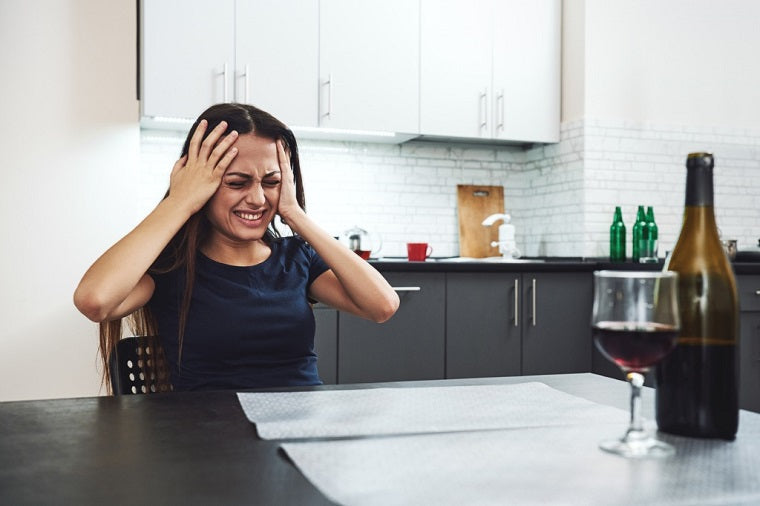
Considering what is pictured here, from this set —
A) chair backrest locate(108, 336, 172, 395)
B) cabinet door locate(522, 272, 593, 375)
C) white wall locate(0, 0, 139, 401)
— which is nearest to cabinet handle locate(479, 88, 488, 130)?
cabinet door locate(522, 272, 593, 375)

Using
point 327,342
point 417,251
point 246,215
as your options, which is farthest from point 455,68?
point 246,215

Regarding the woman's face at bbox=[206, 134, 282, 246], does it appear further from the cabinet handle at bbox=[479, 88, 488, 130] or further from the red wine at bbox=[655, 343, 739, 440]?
the cabinet handle at bbox=[479, 88, 488, 130]

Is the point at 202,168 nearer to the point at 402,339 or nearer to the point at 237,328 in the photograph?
the point at 237,328

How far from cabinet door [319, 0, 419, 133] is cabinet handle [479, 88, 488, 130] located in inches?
14.1

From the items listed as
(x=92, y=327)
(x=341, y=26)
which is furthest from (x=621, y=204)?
(x=92, y=327)

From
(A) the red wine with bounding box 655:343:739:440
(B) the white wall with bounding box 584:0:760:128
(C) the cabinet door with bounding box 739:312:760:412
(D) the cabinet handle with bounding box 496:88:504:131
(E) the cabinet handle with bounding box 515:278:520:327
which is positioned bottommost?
(C) the cabinet door with bounding box 739:312:760:412

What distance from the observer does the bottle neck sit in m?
0.87

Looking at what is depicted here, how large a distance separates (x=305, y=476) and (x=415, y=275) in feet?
8.91

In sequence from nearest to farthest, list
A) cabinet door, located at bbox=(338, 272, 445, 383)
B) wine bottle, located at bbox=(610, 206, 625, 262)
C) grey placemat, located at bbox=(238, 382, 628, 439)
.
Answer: grey placemat, located at bbox=(238, 382, 628, 439), cabinet door, located at bbox=(338, 272, 445, 383), wine bottle, located at bbox=(610, 206, 625, 262)

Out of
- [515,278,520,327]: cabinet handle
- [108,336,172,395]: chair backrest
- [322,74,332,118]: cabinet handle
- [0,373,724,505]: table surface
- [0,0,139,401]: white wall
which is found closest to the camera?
[0,373,724,505]: table surface

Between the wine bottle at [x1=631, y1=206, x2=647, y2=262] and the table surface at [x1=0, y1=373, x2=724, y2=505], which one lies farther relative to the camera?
the wine bottle at [x1=631, y1=206, x2=647, y2=262]

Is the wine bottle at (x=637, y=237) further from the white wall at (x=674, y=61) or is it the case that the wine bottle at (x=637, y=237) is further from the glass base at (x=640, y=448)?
the glass base at (x=640, y=448)

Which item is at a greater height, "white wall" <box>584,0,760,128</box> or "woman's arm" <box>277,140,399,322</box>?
"white wall" <box>584,0,760,128</box>

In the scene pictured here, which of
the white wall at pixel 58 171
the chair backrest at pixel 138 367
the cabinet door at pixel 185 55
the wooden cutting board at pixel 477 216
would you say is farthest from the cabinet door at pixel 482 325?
the chair backrest at pixel 138 367
